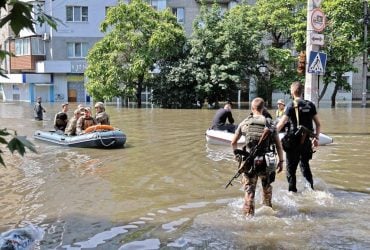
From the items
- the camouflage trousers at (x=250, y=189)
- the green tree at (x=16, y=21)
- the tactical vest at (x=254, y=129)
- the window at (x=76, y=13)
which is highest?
Answer: the window at (x=76, y=13)

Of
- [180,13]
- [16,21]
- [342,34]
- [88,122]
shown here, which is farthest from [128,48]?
[16,21]

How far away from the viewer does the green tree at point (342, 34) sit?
36219 millimetres

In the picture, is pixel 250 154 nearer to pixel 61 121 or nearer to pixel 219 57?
pixel 61 121

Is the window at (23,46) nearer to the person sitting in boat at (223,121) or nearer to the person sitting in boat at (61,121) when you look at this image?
the person sitting in boat at (61,121)

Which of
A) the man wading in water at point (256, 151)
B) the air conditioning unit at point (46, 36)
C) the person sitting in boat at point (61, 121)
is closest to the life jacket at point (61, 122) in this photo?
the person sitting in boat at point (61, 121)

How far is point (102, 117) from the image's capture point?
15.7 m

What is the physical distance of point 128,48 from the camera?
122ft

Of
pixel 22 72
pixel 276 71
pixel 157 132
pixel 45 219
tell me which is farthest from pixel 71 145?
pixel 22 72

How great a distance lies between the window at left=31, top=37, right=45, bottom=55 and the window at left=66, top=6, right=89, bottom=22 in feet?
11.2

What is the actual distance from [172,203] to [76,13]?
1621 inches

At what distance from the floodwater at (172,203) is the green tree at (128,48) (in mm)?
22909

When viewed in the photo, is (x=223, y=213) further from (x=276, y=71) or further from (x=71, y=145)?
(x=276, y=71)

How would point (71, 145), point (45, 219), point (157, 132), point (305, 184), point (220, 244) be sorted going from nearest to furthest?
point (220, 244), point (45, 219), point (305, 184), point (71, 145), point (157, 132)

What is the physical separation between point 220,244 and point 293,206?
2131 mm
